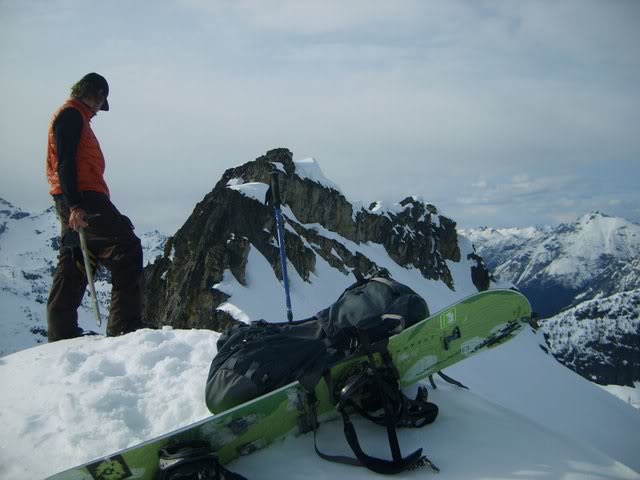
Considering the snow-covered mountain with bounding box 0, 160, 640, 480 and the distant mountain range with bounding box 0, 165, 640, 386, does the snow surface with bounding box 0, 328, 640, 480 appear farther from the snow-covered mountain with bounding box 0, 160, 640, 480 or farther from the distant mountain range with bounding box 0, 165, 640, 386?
the distant mountain range with bounding box 0, 165, 640, 386

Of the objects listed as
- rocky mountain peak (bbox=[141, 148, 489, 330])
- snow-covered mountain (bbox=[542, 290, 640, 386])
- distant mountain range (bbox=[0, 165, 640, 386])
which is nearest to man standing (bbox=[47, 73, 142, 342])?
distant mountain range (bbox=[0, 165, 640, 386])

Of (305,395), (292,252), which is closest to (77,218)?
(305,395)

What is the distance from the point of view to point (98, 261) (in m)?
5.13

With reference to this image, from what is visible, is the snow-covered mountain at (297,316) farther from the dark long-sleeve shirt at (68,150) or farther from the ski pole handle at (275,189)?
the ski pole handle at (275,189)

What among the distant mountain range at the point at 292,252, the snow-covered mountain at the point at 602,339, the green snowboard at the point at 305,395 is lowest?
the snow-covered mountain at the point at 602,339

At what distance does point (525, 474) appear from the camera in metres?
2.49

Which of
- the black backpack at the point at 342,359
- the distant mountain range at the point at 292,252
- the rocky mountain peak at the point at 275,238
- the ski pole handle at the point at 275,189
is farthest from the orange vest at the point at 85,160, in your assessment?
the rocky mountain peak at the point at 275,238

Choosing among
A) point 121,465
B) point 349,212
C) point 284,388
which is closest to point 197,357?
point 284,388

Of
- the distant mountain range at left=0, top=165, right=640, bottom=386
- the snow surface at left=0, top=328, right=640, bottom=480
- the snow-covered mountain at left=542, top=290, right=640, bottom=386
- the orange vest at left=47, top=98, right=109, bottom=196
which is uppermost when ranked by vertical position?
the orange vest at left=47, top=98, right=109, bottom=196

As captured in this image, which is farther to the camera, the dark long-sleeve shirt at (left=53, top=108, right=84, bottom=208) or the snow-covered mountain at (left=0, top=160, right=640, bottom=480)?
the dark long-sleeve shirt at (left=53, top=108, right=84, bottom=208)

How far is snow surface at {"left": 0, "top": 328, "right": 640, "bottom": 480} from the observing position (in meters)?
2.64

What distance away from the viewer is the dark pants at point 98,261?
4934 millimetres

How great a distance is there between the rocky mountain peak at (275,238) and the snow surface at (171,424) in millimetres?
19311

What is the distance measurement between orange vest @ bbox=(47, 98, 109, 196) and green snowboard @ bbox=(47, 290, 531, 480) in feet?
10.8
